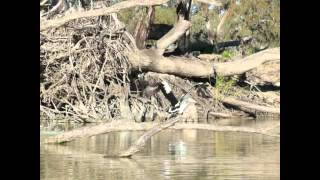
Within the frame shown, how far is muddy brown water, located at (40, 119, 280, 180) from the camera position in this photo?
194 inches

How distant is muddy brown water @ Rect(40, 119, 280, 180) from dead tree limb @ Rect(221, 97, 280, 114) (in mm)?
114

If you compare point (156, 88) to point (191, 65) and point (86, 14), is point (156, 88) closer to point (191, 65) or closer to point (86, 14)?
point (191, 65)

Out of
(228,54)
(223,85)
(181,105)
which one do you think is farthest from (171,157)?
(228,54)

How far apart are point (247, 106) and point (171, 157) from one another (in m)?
0.97

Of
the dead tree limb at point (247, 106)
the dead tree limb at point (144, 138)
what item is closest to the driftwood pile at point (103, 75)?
the dead tree limb at point (247, 106)

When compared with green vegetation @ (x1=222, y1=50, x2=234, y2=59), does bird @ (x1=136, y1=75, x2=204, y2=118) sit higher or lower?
lower

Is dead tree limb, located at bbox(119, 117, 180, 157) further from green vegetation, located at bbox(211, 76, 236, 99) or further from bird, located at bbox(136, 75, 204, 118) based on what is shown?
green vegetation, located at bbox(211, 76, 236, 99)

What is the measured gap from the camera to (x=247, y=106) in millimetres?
5695

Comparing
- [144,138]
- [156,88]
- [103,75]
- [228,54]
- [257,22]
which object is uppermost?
[257,22]

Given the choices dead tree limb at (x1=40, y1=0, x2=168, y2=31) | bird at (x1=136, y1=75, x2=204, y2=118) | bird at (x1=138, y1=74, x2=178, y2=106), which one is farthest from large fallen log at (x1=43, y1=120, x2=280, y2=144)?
dead tree limb at (x1=40, y1=0, x2=168, y2=31)

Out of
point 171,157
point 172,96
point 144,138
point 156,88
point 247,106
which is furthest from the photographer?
point 247,106

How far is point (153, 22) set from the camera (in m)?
5.56

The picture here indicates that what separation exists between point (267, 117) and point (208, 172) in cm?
88
